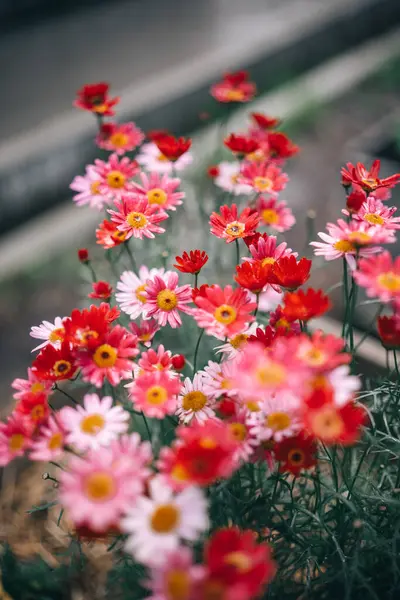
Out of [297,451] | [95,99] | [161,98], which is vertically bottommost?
[161,98]

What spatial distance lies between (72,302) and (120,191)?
92 cm

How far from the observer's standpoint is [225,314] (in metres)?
0.65

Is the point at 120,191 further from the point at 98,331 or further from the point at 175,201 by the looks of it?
the point at 98,331

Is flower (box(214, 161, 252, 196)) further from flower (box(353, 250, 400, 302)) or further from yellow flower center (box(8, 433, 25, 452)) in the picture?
yellow flower center (box(8, 433, 25, 452))

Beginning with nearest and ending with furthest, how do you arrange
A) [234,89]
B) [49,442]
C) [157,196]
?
[49,442] < [157,196] < [234,89]

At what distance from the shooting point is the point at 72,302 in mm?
1754

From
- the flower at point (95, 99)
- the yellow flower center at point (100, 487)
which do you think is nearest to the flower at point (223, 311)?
the yellow flower center at point (100, 487)

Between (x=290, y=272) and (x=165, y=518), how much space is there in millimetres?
312

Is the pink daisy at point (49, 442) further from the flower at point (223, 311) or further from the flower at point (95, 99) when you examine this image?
the flower at point (95, 99)

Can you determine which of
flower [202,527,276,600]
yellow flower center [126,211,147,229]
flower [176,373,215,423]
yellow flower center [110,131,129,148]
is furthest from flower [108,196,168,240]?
flower [202,527,276,600]

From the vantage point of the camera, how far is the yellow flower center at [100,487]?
1.58ft

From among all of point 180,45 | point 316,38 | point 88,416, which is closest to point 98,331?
point 88,416

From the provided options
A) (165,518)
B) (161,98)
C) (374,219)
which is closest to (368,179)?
(374,219)

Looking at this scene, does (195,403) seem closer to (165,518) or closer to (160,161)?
(165,518)
